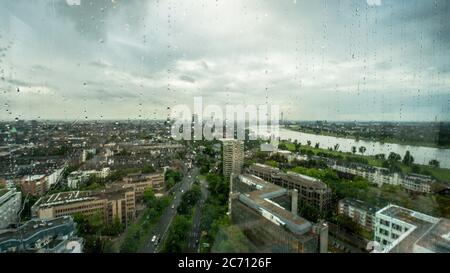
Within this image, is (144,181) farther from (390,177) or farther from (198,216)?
(390,177)

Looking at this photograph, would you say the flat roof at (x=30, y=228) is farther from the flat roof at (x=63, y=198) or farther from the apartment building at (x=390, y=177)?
the apartment building at (x=390, y=177)

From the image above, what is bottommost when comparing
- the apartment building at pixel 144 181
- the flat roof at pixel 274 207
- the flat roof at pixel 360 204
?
the flat roof at pixel 360 204

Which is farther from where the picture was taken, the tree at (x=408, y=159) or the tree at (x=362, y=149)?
the tree at (x=362, y=149)

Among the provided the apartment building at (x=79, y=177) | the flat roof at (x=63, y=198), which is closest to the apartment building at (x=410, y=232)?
the flat roof at (x=63, y=198)

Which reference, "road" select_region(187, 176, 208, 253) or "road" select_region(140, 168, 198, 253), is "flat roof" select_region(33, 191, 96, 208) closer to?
"road" select_region(140, 168, 198, 253)

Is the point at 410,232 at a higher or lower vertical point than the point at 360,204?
higher

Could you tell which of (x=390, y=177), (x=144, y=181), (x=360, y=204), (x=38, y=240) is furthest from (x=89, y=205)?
(x=390, y=177)

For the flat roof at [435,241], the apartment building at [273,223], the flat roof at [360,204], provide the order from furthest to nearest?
the flat roof at [360,204], the apartment building at [273,223], the flat roof at [435,241]
